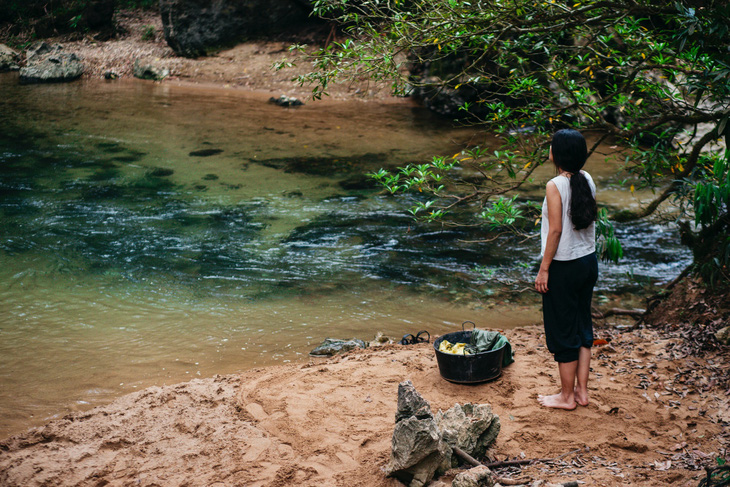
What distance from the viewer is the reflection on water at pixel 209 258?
A: 5.49 m

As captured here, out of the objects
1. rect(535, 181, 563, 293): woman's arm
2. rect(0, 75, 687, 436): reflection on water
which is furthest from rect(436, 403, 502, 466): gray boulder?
rect(0, 75, 687, 436): reflection on water

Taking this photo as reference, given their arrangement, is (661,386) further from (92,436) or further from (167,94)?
(167,94)

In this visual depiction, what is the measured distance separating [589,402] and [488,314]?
2.50m

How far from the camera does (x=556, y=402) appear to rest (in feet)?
12.6

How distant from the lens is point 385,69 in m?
4.94

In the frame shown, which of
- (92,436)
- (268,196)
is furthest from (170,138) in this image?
(92,436)

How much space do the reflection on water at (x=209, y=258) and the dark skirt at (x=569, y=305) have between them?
239 centimetres

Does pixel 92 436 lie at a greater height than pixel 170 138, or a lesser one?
lesser

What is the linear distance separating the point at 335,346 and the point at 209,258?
3.07 meters

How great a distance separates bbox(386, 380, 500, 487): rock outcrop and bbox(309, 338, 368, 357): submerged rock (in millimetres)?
1982

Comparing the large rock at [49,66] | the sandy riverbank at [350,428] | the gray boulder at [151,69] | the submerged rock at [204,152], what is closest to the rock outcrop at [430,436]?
the sandy riverbank at [350,428]

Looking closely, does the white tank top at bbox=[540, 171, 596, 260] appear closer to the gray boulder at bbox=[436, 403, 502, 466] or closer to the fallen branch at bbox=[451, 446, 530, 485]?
the gray boulder at bbox=[436, 403, 502, 466]

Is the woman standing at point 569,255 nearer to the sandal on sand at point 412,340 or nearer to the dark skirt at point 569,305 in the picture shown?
the dark skirt at point 569,305

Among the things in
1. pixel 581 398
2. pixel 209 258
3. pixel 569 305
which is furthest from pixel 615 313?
pixel 209 258
